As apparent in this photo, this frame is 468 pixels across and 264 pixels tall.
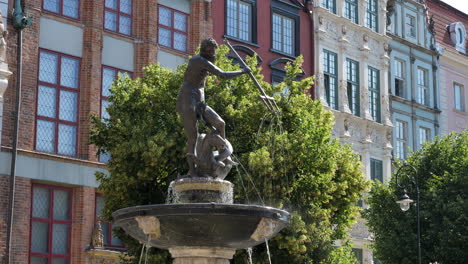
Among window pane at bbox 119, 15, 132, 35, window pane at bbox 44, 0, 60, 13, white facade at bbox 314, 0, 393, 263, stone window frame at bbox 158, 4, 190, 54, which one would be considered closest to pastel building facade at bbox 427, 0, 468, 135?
white facade at bbox 314, 0, 393, 263

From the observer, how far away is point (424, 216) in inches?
1294

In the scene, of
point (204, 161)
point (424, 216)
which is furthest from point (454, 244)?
point (204, 161)

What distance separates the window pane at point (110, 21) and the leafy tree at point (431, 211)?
1082cm

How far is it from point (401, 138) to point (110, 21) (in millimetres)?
17661

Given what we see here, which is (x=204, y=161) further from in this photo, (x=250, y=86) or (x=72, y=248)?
(x=72, y=248)

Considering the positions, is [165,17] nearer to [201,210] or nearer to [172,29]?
[172,29]

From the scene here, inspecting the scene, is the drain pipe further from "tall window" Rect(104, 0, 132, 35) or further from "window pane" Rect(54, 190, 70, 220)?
"tall window" Rect(104, 0, 132, 35)

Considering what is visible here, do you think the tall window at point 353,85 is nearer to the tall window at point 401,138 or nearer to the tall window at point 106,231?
the tall window at point 401,138

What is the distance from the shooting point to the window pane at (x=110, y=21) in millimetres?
32094

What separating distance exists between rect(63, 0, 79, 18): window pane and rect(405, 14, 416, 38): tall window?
2031 centimetres

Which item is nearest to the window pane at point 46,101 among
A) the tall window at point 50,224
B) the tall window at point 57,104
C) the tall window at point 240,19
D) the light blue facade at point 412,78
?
the tall window at point 57,104

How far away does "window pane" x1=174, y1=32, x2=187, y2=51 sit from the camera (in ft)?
112

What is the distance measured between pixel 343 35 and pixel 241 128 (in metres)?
16.8

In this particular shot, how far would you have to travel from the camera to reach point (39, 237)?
95.1 ft
